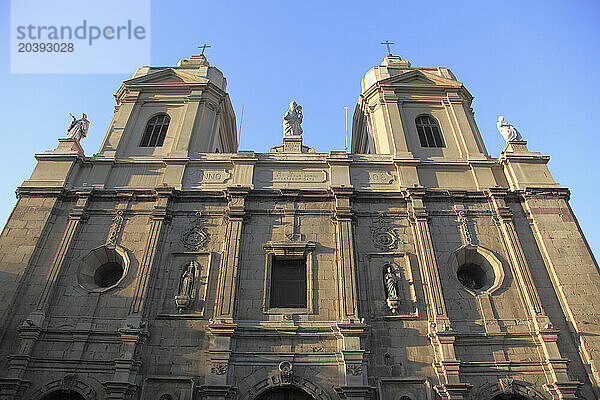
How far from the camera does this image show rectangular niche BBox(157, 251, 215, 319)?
50.2ft

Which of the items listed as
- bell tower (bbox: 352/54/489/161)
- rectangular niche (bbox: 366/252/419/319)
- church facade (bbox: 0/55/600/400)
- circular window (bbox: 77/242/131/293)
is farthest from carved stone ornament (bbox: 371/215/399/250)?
circular window (bbox: 77/242/131/293)

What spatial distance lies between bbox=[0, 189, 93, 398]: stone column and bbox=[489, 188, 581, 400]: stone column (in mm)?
16354

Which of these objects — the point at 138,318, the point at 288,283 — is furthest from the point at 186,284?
the point at 288,283

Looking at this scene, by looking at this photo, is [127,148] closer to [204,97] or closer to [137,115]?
[137,115]

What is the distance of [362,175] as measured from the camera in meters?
19.4

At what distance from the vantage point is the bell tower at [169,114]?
20.9 meters

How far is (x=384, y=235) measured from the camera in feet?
57.0

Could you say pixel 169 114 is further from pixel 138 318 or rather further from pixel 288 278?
pixel 138 318

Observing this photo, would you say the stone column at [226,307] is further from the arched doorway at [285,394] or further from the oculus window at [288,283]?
the oculus window at [288,283]

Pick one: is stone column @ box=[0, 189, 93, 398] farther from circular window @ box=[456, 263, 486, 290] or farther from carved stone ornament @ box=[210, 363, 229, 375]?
circular window @ box=[456, 263, 486, 290]

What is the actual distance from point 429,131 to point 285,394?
14.4m

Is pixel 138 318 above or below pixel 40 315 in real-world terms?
below

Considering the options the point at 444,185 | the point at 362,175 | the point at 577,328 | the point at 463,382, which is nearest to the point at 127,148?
the point at 362,175

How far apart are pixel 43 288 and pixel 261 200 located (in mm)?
8570
